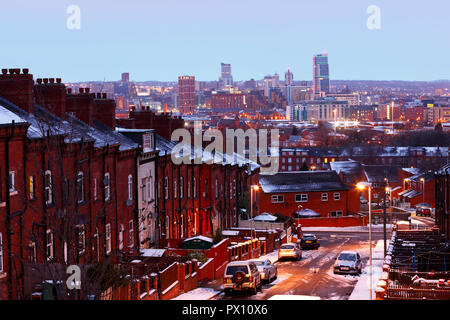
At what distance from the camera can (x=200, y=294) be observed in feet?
107

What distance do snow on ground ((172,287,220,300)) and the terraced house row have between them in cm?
349

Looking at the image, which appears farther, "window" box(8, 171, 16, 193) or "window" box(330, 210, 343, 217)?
"window" box(330, 210, 343, 217)

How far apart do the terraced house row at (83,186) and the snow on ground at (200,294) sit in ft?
11.4

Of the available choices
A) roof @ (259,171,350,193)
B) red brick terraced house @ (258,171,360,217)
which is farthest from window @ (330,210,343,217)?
roof @ (259,171,350,193)

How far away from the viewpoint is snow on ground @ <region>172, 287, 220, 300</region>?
103ft

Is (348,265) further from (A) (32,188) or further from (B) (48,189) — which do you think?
(A) (32,188)

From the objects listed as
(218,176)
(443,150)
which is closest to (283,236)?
(218,176)

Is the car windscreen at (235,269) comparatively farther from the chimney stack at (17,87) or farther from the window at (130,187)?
the chimney stack at (17,87)

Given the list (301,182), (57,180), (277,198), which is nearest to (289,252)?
(57,180)

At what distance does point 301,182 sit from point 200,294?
5800 centimetres

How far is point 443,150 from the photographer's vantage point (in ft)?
636

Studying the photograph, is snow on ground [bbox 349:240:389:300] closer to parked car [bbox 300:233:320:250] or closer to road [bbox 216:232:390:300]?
road [bbox 216:232:390:300]
